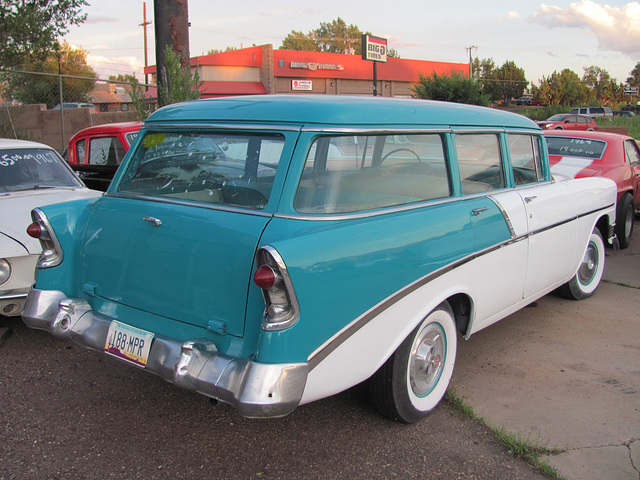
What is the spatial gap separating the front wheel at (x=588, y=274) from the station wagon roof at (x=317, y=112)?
229cm

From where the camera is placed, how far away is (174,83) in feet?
25.4

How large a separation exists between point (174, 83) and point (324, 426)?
5834 millimetres

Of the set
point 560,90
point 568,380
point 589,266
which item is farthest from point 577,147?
point 560,90

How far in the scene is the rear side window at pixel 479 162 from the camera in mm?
3648

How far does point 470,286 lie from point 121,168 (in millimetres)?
2200

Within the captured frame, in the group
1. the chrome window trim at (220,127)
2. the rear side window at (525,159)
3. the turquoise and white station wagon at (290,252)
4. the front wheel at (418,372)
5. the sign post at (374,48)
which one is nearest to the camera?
the turquoise and white station wagon at (290,252)

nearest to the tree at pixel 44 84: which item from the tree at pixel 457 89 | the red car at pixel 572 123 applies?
the tree at pixel 457 89

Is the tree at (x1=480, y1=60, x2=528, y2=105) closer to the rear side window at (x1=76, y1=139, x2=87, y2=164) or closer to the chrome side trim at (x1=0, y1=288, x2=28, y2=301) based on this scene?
the rear side window at (x1=76, y1=139, x2=87, y2=164)

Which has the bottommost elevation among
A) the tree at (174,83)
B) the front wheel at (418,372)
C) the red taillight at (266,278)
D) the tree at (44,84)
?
the front wheel at (418,372)

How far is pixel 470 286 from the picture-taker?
11.2 ft

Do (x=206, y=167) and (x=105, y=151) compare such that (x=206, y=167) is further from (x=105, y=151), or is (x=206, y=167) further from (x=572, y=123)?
(x=572, y=123)

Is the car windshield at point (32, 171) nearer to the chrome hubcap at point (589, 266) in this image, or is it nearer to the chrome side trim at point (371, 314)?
the chrome side trim at point (371, 314)

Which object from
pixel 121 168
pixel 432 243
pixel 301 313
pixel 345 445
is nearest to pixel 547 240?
pixel 432 243

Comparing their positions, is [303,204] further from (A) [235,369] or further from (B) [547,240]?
(B) [547,240]
